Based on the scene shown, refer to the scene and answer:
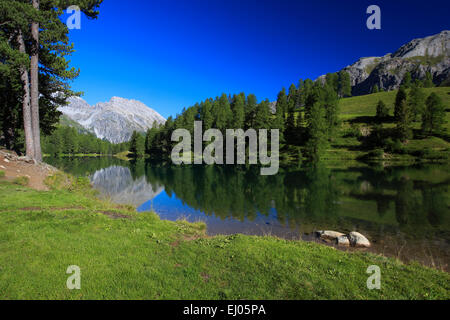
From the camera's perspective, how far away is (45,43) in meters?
22.6

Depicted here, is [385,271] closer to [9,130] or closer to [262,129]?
[9,130]

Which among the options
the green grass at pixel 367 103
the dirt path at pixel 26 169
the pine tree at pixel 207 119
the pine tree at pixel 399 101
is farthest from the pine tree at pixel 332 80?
the dirt path at pixel 26 169

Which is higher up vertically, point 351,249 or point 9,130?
point 9,130

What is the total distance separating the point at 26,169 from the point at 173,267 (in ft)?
71.3

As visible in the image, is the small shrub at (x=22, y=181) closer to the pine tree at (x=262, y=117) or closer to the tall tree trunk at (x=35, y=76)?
the tall tree trunk at (x=35, y=76)

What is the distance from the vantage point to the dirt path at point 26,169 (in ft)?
61.6

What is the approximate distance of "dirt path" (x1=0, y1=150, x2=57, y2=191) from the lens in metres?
18.8

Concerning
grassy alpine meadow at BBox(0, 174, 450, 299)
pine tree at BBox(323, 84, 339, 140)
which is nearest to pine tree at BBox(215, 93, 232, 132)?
pine tree at BBox(323, 84, 339, 140)

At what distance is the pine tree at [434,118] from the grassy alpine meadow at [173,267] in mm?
82943

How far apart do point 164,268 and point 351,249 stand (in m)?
9.69

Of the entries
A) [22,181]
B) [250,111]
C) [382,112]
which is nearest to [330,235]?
[22,181]

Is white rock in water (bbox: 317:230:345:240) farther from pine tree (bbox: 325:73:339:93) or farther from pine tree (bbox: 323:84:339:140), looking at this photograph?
pine tree (bbox: 325:73:339:93)

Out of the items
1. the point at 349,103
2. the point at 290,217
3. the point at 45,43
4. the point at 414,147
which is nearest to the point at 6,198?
the point at 45,43

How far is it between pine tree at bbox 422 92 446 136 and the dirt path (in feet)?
306
